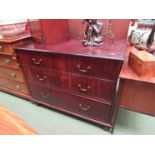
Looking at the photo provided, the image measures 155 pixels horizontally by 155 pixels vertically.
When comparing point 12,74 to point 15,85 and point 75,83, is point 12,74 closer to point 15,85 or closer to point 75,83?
point 15,85

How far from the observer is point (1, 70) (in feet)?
5.76

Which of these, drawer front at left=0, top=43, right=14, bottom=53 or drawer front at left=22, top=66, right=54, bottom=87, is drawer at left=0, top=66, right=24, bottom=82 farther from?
drawer front at left=0, top=43, right=14, bottom=53

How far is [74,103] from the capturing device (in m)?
1.33

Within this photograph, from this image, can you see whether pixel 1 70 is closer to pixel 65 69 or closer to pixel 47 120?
pixel 47 120

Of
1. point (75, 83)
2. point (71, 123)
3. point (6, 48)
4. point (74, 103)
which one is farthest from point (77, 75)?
point (6, 48)

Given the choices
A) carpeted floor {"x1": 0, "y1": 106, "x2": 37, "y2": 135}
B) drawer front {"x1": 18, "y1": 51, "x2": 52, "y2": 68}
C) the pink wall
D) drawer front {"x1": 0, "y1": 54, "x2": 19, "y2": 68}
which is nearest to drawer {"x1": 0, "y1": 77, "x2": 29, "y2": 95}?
drawer front {"x1": 0, "y1": 54, "x2": 19, "y2": 68}

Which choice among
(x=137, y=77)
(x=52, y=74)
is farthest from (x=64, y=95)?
(x=137, y=77)

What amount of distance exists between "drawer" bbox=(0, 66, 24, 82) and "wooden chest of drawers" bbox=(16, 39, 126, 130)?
5.8 inches

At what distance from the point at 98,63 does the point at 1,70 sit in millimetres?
1464

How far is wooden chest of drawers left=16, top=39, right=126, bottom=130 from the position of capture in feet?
3.21

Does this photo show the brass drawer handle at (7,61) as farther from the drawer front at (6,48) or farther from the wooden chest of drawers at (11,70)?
the drawer front at (6,48)

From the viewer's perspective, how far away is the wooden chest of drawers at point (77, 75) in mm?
979

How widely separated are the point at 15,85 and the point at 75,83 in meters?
1.04
